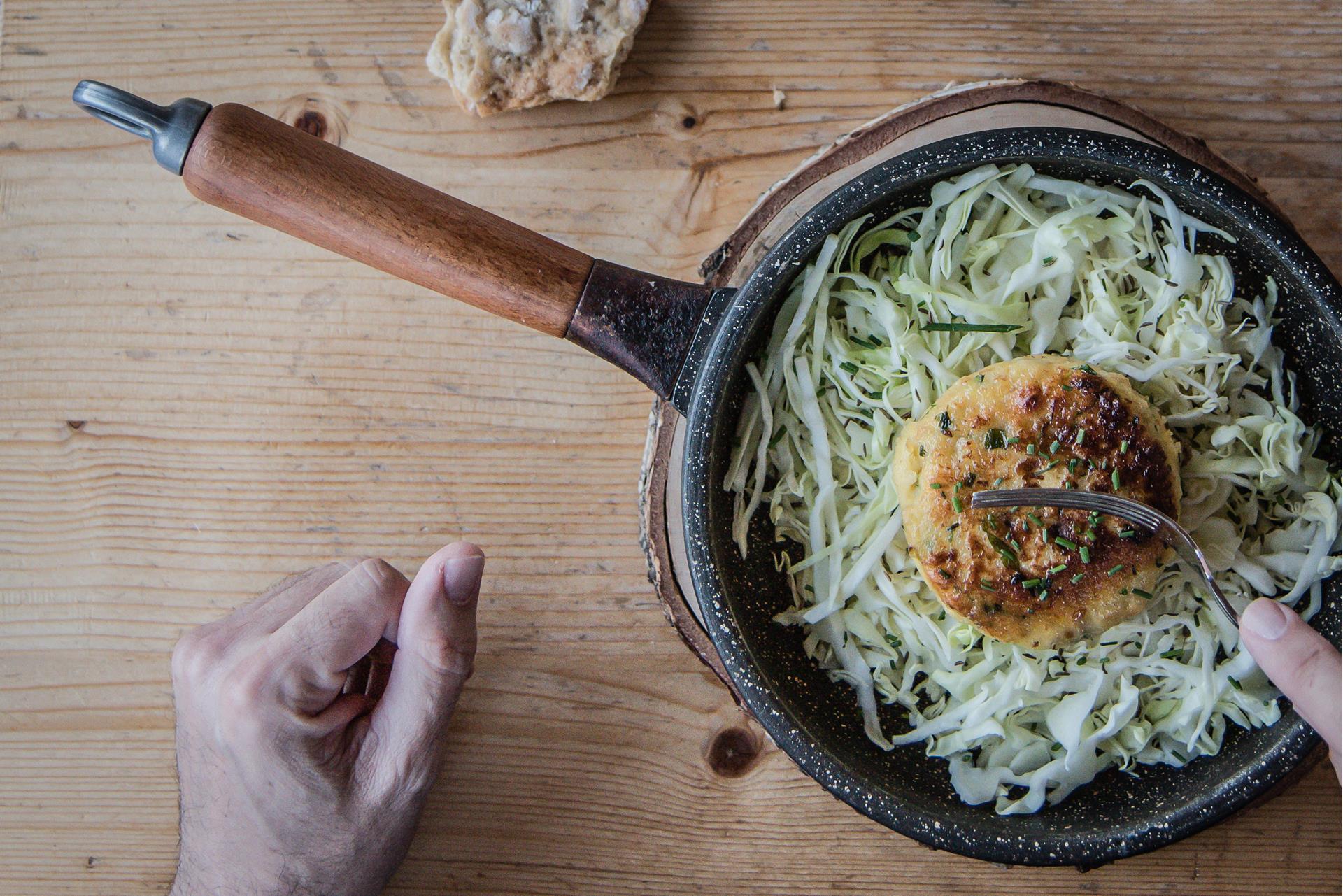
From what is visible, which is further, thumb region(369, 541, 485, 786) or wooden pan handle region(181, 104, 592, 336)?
thumb region(369, 541, 485, 786)

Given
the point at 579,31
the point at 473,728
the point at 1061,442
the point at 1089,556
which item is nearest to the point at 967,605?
the point at 1089,556

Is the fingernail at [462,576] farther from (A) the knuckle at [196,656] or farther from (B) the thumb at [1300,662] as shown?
(B) the thumb at [1300,662]

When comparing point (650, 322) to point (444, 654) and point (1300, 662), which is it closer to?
point (444, 654)

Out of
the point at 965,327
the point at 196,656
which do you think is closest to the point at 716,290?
the point at 965,327

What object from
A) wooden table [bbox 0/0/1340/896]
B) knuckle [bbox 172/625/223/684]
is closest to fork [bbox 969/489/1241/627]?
wooden table [bbox 0/0/1340/896]

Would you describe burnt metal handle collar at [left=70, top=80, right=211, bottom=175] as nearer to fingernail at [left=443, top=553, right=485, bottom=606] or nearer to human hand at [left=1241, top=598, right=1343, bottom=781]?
fingernail at [left=443, top=553, right=485, bottom=606]

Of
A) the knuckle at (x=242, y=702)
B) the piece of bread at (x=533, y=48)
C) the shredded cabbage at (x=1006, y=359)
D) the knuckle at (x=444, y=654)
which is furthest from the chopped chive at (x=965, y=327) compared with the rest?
the knuckle at (x=242, y=702)
